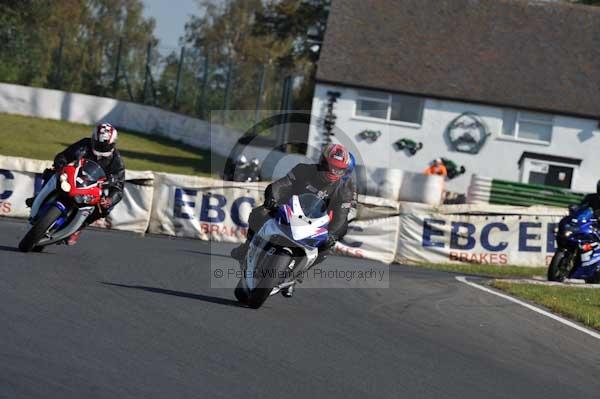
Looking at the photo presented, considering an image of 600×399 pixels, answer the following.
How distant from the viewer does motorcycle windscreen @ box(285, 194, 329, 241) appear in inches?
376

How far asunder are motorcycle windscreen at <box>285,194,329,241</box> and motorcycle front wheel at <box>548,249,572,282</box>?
24.0 feet

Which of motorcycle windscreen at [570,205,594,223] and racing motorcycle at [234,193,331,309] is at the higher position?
motorcycle windscreen at [570,205,594,223]

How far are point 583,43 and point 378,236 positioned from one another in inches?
1013

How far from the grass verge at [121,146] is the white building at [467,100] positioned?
4.93 meters

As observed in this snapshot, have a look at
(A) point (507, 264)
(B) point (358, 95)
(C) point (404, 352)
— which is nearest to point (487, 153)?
(B) point (358, 95)

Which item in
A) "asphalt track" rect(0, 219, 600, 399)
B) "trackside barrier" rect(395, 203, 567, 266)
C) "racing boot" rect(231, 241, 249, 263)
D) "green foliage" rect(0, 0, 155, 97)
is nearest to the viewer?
"asphalt track" rect(0, 219, 600, 399)

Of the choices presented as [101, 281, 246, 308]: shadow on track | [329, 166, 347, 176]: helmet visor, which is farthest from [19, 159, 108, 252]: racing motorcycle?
[329, 166, 347, 176]: helmet visor

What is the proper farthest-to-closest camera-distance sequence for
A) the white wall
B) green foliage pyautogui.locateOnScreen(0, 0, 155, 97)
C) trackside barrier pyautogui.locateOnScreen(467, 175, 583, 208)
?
green foliage pyautogui.locateOnScreen(0, 0, 155, 97)
the white wall
trackside barrier pyautogui.locateOnScreen(467, 175, 583, 208)

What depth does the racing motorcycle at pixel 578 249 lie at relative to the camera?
1633 cm

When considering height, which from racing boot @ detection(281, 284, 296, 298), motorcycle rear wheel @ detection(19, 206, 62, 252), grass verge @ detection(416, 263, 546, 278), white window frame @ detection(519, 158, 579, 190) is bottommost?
grass verge @ detection(416, 263, 546, 278)

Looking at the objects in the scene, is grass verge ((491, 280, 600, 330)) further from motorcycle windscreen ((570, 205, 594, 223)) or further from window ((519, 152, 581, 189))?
window ((519, 152, 581, 189))

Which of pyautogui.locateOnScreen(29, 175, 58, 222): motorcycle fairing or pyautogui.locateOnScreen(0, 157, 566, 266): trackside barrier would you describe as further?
pyautogui.locateOnScreen(0, 157, 566, 266): trackside barrier

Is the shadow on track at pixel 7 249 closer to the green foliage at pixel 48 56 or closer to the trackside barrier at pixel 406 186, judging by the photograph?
the trackside barrier at pixel 406 186

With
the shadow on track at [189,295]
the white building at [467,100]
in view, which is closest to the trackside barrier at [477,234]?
the shadow on track at [189,295]
